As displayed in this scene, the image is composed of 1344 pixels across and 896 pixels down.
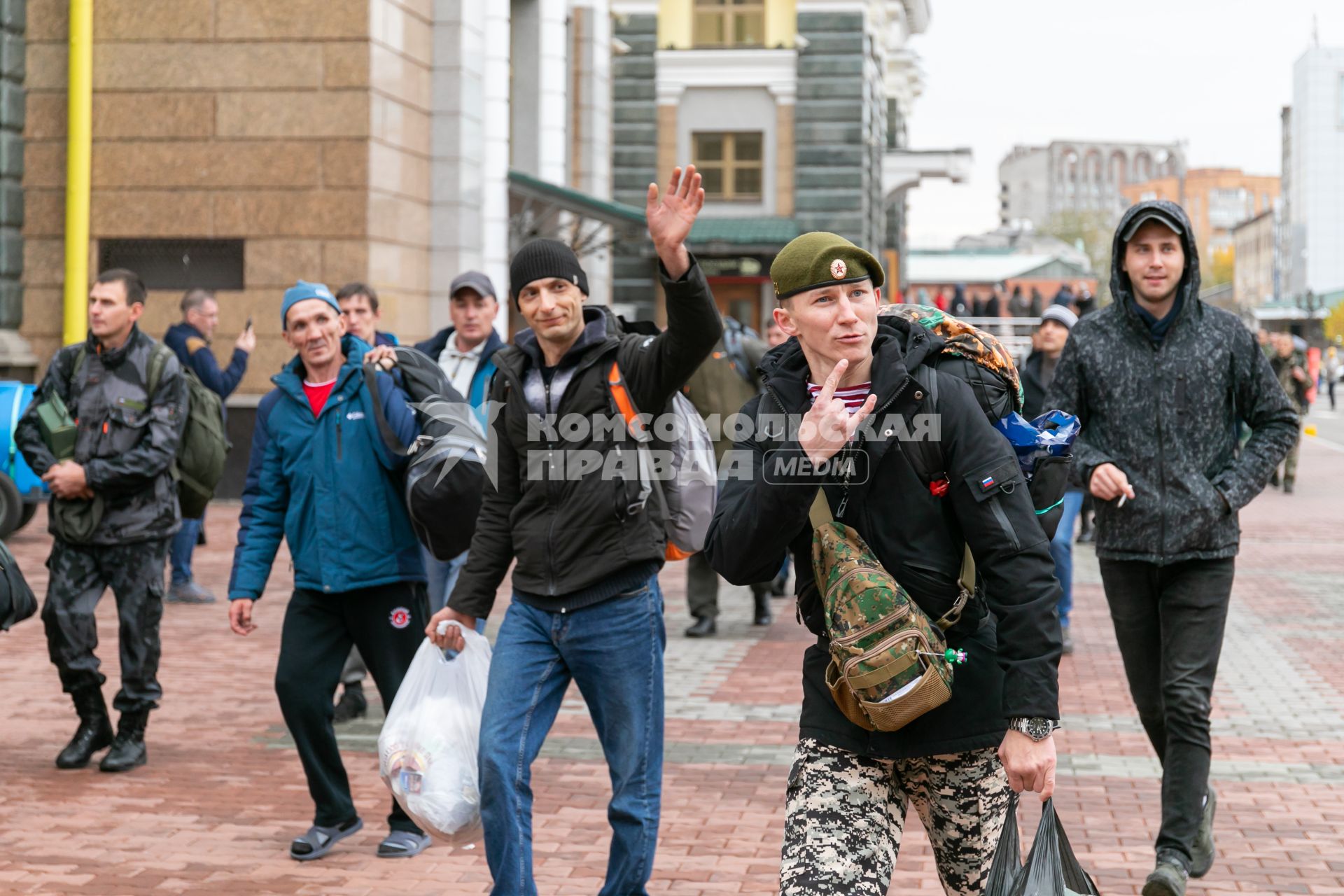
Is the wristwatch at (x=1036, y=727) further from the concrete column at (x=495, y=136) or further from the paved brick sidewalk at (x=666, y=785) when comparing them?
the concrete column at (x=495, y=136)

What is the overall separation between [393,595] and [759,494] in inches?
104

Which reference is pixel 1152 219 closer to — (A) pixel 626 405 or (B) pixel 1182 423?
(B) pixel 1182 423

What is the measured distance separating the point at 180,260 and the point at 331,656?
508 inches

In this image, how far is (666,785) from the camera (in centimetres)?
666

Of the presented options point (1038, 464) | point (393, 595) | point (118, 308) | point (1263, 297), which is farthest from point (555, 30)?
point (1263, 297)

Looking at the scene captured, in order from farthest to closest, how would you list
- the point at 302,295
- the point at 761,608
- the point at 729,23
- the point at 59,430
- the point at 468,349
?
the point at 729,23 → the point at 761,608 → the point at 468,349 → the point at 59,430 → the point at 302,295

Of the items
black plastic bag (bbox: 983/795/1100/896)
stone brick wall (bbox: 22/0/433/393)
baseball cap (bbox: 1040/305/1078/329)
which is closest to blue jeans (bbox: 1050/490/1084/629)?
baseball cap (bbox: 1040/305/1078/329)

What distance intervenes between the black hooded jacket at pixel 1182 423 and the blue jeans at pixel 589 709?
1.51 m

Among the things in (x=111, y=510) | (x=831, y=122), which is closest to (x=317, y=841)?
(x=111, y=510)

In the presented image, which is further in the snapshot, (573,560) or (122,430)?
(122,430)

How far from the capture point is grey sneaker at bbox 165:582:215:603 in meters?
11.7

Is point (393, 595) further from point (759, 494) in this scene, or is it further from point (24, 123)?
point (24, 123)

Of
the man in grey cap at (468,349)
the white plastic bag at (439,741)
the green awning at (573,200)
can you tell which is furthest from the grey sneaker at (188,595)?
the green awning at (573,200)

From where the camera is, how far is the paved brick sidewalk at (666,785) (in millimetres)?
5504
